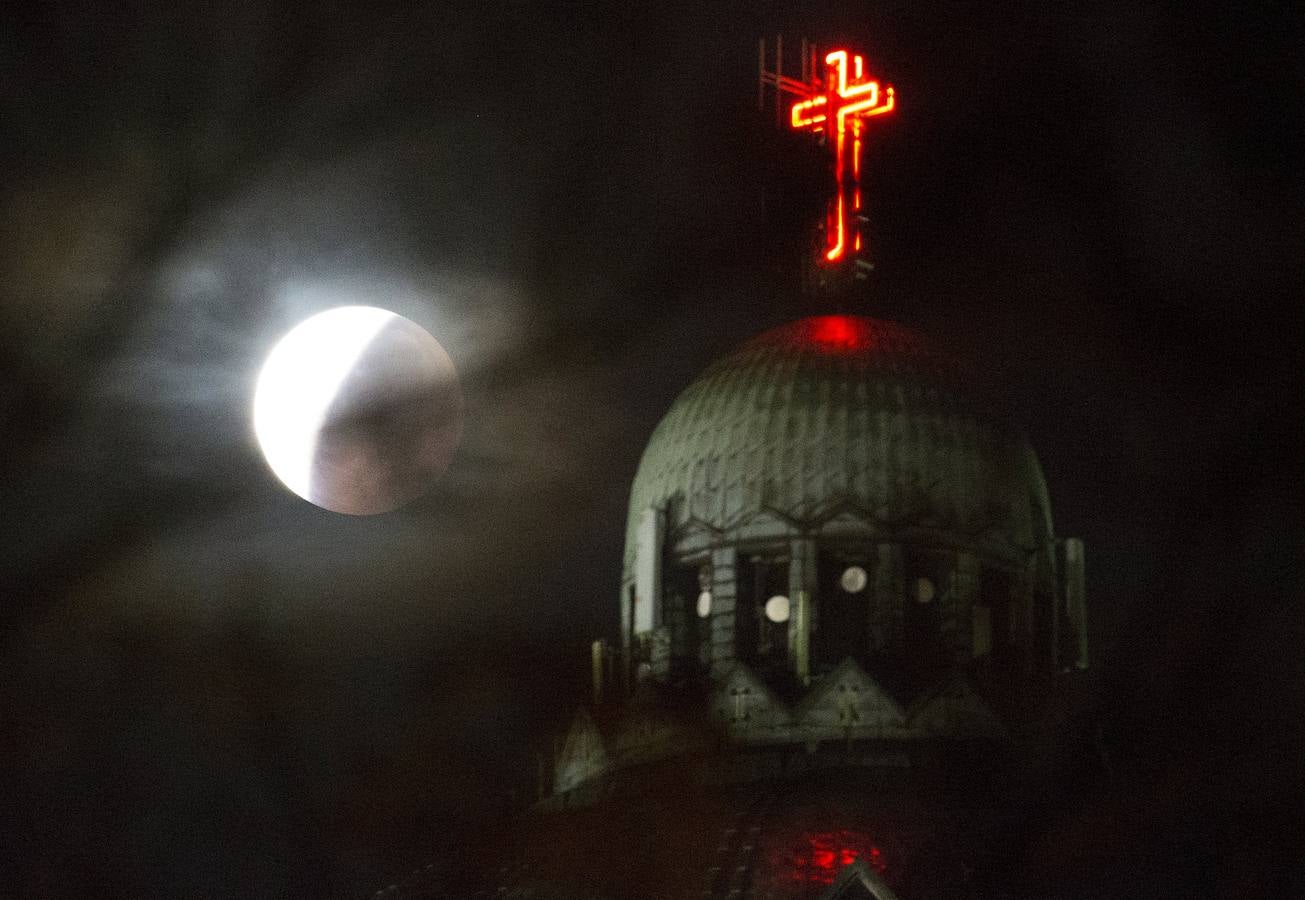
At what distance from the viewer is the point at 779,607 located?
218 feet

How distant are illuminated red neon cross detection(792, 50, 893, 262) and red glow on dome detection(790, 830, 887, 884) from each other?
15.1m

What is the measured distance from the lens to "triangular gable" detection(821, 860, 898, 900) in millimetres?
56188

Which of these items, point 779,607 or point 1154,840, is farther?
point 779,607

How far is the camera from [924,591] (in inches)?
2613

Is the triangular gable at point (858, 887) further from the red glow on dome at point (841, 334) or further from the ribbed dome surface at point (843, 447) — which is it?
the red glow on dome at point (841, 334)

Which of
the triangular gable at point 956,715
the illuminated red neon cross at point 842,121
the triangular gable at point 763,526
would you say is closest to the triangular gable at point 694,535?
the triangular gable at point 763,526

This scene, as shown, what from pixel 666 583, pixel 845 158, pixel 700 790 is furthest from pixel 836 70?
pixel 700 790

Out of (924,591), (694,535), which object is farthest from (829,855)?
(694,535)

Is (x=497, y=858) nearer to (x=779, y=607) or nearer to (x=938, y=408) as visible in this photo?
(x=779, y=607)

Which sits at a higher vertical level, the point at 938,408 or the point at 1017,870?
the point at 938,408

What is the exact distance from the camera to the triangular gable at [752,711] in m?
65.0

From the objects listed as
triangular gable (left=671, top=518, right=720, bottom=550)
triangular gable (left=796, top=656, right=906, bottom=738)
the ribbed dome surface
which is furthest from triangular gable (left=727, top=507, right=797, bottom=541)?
triangular gable (left=796, top=656, right=906, bottom=738)

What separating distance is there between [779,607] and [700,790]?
4.81 metres

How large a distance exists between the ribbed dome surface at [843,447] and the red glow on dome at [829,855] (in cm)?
910
